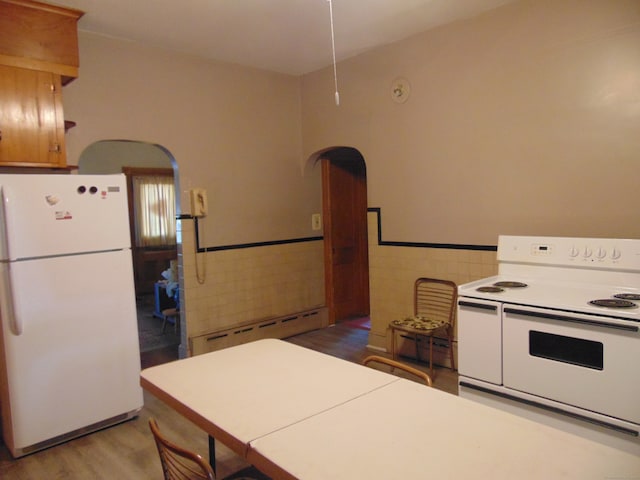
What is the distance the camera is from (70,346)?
9.00ft

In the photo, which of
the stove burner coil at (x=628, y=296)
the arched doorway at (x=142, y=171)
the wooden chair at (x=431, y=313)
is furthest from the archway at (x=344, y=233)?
the stove burner coil at (x=628, y=296)

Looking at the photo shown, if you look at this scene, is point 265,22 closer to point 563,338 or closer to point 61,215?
point 61,215

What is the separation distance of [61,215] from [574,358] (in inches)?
115

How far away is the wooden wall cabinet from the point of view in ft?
9.14

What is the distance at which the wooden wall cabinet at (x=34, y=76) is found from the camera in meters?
2.79

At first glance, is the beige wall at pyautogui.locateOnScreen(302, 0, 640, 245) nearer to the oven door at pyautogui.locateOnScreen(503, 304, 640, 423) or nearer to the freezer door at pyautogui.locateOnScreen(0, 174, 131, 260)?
the oven door at pyautogui.locateOnScreen(503, 304, 640, 423)

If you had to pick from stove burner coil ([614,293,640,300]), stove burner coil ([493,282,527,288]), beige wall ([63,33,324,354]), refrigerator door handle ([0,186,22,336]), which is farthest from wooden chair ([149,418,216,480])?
beige wall ([63,33,324,354])

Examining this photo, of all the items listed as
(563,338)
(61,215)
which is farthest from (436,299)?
(61,215)

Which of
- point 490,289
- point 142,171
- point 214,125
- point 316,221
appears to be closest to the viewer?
point 490,289

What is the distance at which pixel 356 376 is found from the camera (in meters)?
1.71

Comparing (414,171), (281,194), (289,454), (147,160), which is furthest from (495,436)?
(147,160)

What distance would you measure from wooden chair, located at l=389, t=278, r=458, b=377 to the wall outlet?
157 centimetres

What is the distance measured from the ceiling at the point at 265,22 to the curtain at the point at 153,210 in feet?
12.4

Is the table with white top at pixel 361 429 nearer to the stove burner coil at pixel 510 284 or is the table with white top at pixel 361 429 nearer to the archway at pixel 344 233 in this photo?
the stove burner coil at pixel 510 284
